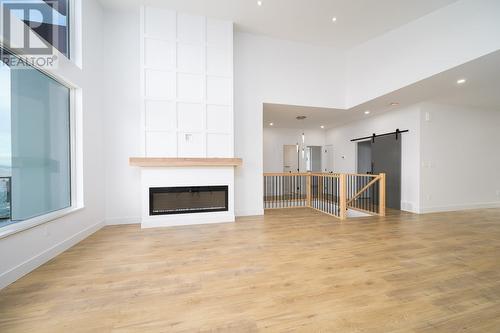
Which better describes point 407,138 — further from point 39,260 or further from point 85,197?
point 39,260

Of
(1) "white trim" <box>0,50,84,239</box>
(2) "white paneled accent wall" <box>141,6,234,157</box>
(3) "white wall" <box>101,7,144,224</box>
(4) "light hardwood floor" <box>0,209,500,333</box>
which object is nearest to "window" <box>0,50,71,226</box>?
(1) "white trim" <box>0,50,84,239</box>

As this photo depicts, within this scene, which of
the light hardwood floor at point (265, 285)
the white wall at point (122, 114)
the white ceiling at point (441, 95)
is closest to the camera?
the light hardwood floor at point (265, 285)

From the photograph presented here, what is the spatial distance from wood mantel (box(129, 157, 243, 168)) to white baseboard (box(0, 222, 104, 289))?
1.39m

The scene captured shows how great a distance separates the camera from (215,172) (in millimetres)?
4188

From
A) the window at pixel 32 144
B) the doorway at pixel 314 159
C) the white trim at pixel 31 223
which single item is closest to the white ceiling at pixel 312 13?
the window at pixel 32 144

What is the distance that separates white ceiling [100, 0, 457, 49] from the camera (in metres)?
3.55

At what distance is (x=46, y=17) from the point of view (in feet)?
8.66

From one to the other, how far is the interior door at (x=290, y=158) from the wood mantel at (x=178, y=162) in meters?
4.51

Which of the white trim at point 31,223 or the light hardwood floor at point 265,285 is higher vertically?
the white trim at point 31,223

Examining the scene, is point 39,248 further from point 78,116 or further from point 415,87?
point 415,87

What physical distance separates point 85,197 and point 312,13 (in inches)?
212

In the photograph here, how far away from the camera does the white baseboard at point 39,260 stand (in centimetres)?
191

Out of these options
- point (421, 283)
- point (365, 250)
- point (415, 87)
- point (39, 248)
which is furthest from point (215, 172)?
point (415, 87)

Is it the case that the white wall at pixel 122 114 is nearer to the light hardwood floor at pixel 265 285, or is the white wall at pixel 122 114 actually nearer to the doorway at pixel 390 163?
the light hardwood floor at pixel 265 285
